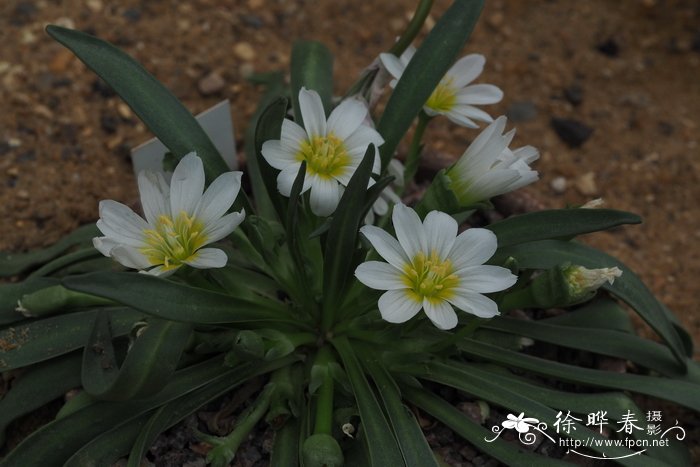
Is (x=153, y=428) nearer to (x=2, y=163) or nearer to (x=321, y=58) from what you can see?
(x=321, y=58)

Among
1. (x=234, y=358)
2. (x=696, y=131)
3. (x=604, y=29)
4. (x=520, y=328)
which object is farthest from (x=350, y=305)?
(x=604, y=29)

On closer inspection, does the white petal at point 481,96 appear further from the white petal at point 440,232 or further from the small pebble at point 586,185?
the small pebble at point 586,185

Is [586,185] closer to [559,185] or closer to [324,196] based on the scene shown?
[559,185]

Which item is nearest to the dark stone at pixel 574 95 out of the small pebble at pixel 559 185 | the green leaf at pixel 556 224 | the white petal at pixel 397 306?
the small pebble at pixel 559 185

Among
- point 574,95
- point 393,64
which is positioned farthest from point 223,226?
point 574,95

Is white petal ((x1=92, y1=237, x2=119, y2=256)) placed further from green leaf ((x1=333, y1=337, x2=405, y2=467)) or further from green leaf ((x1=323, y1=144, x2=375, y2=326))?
green leaf ((x1=333, y1=337, x2=405, y2=467))
